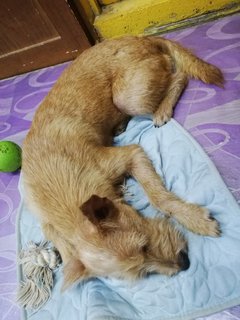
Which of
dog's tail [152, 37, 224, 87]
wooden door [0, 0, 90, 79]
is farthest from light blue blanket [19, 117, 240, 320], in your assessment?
wooden door [0, 0, 90, 79]

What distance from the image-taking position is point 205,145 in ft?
8.02

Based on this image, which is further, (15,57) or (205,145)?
(15,57)

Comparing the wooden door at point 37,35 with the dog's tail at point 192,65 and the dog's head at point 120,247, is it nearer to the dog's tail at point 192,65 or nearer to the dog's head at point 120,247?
the dog's tail at point 192,65

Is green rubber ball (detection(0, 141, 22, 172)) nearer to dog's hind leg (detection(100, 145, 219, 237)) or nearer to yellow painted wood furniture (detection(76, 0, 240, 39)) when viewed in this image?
dog's hind leg (detection(100, 145, 219, 237))

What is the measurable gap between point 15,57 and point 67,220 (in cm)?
281

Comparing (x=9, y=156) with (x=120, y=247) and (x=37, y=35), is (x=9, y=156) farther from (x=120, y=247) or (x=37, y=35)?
(x=37, y=35)

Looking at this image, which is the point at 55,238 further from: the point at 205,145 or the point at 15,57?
the point at 15,57

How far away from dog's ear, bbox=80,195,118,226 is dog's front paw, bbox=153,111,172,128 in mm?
1031

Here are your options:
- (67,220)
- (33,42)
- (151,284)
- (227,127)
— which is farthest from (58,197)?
(33,42)

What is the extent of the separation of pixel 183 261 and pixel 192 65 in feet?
5.00

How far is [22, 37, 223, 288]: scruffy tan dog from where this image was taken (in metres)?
1.81

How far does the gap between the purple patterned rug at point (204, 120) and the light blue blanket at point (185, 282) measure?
8 centimetres

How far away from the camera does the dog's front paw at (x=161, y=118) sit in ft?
8.80

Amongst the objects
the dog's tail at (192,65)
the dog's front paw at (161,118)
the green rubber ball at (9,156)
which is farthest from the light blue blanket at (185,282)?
the green rubber ball at (9,156)
